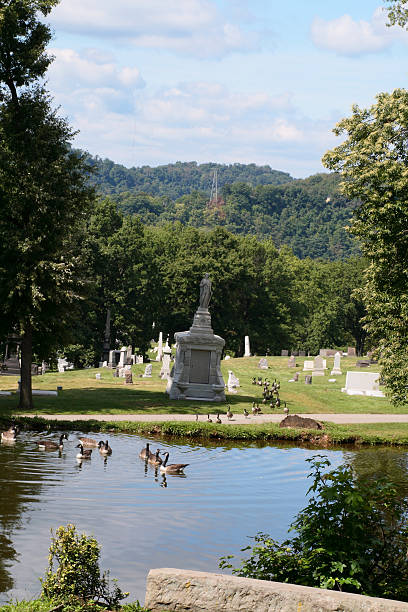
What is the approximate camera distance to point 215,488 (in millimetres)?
18828

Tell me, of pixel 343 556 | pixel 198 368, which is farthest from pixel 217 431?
pixel 343 556

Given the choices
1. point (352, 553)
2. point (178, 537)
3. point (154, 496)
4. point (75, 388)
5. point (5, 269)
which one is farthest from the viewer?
point (75, 388)

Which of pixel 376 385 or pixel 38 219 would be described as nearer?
pixel 38 219

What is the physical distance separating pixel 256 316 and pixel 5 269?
53534mm

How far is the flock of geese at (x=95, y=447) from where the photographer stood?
20.3 metres

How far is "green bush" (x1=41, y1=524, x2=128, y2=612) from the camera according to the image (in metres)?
9.25

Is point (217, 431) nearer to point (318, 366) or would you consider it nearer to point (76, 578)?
point (76, 578)

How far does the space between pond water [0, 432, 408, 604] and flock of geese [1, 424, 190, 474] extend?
0.84 feet

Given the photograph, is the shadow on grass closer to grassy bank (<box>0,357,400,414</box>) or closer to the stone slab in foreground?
grassy bank (<box>0,357,400,414</box>)

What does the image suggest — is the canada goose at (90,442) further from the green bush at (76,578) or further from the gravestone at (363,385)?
the gravestone at (363,385)

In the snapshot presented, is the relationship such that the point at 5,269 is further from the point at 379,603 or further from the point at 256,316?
the point at 256,316

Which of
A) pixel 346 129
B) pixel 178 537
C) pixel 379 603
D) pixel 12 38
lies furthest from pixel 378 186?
pixel 12 38

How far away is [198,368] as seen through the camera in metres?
39.7

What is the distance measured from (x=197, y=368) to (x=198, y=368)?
0.05 m
